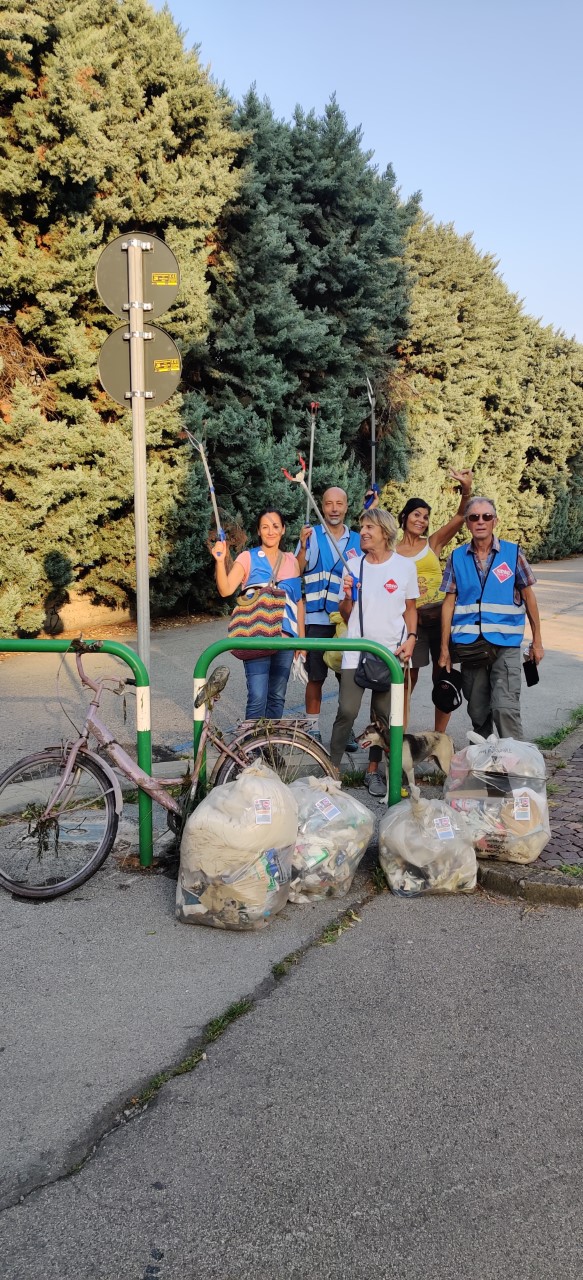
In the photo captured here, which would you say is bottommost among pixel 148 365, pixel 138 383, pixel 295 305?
pixel 138 383

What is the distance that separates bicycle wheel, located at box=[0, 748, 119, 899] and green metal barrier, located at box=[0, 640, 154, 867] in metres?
0.21

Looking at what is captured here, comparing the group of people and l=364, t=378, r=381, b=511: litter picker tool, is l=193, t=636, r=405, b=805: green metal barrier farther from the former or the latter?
l=364, t=378, r=381, b=511: litter picker tool

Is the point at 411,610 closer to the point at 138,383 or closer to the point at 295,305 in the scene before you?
the point at 138,383

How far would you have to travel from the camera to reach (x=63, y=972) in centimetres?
347

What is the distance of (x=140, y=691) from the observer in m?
4.38

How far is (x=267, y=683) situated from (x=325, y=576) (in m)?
0.96

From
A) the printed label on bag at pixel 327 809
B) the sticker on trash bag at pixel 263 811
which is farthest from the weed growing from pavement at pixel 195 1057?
the printed label on bag at pixel 327 809

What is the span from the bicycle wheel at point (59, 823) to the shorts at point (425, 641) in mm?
2701

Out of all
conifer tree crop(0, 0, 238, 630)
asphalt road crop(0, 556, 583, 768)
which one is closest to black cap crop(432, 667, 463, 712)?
asphalt road crop(0, 556, 583, 768)

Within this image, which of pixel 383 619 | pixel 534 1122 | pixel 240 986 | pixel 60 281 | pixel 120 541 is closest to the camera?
pixel 534 1122

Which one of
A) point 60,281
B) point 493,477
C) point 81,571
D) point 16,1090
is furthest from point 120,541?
point 493,477

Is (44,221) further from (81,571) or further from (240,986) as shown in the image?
(240,986)

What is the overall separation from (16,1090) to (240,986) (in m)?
0.87

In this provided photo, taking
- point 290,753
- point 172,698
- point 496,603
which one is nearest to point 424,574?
point 496,603
